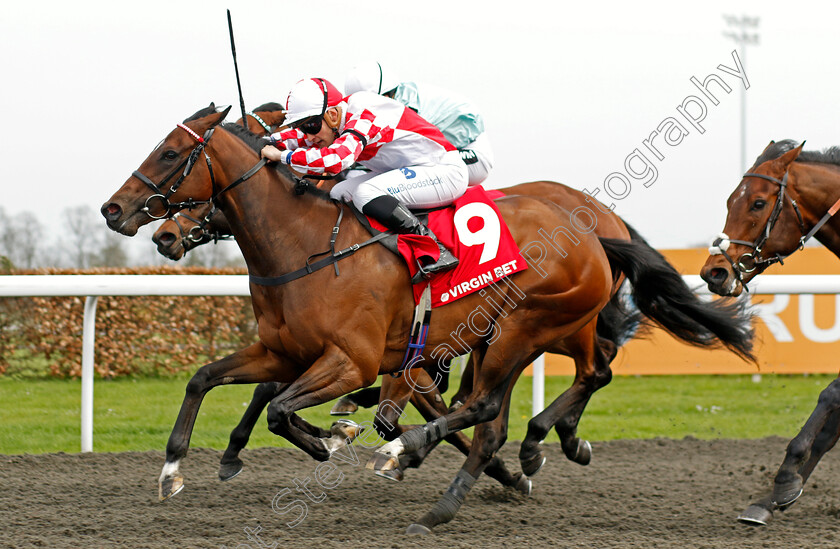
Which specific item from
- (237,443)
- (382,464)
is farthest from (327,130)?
(237,443)

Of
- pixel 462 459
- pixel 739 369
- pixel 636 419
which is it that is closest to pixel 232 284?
pixel 462 459

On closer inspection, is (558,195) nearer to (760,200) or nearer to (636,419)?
(760,200)

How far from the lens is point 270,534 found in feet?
11.5

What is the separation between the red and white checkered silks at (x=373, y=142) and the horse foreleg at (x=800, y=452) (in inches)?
72.6

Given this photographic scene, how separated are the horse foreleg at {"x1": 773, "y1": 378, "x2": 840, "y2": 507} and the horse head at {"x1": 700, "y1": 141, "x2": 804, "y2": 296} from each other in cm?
55

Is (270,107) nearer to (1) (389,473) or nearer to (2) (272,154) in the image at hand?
(2) (272,154)

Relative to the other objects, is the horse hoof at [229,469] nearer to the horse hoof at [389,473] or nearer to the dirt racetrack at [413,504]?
the dirt racetrack at [413,504]

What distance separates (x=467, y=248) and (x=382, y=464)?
934 millimetres

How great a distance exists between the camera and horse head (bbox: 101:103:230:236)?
10.8 ft

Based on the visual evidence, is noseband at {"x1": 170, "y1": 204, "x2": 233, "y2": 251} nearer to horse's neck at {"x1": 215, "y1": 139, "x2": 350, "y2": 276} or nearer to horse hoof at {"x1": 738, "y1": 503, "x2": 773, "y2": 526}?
horse's neck at {"x1": 215, "y1": 139, "x2": 350, "y2": 276}

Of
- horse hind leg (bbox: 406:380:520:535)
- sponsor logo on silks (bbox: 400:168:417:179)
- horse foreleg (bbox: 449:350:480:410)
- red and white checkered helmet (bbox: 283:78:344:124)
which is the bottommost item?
horse foreleg (bbox: 449:350:480:410)

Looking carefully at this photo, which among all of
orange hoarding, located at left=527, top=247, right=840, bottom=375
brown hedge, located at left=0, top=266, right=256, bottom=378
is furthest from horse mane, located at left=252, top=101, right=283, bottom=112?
orange hoarding, located at left=527, top=247, right=840, bottom=375

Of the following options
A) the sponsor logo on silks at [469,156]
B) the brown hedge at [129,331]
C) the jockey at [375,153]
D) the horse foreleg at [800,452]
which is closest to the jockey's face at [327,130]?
the jockey at [375,153]

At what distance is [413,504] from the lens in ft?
13.7
